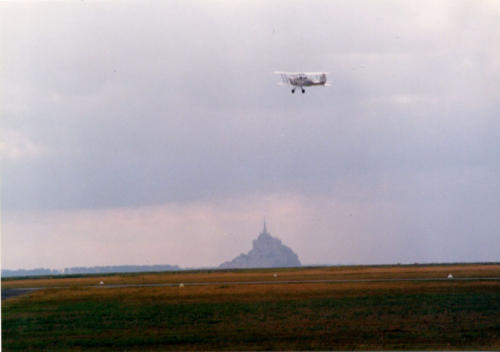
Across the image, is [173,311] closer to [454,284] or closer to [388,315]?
[388,315]

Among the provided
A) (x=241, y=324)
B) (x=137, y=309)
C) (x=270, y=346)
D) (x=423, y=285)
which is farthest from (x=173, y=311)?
(x=423, y=285)

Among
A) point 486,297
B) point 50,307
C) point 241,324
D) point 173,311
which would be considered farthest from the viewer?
point 50,307

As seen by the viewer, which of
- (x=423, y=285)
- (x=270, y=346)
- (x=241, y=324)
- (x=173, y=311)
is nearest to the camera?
(x=270, y=346)

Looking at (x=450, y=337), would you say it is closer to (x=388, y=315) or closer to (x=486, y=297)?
(x=388, y=315)

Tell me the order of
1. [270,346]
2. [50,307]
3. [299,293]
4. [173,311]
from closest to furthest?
1. [270,346]
2. [173,311]
3. [50,307]
4. [299,293]

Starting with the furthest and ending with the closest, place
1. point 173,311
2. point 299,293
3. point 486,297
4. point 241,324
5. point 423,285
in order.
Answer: point 423,285, point 299,293, point 486,297, point 173,311, point 241,324

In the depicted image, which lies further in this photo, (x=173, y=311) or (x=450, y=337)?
(x=173, y=311)

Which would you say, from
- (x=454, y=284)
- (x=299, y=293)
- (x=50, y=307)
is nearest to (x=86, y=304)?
(x=50, y=307)
